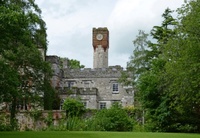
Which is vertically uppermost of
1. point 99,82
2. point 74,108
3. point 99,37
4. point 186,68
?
point 99,37

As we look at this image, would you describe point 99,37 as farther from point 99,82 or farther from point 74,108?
point 74,108

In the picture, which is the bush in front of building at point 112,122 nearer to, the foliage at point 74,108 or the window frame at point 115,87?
the foliage at point 74,108

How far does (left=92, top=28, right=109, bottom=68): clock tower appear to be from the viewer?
201ft

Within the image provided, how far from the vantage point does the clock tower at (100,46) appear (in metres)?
61.3

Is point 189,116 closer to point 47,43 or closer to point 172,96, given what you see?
point 172,96

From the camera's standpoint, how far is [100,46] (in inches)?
2435

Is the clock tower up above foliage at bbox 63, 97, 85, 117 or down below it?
above

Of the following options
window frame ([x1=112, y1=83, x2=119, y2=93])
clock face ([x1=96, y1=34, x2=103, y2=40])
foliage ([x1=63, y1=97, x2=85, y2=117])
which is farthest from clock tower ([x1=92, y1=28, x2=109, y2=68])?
foliage ([x1=63, y1=97, x2=85, y2=117])

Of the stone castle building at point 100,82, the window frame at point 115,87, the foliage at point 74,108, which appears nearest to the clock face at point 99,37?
the stone castle building at point 100,82

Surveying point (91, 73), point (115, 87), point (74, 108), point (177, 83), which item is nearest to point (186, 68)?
point (177, 83)

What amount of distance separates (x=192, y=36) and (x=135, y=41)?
52.9 feet

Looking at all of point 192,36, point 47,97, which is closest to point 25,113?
point 47,97

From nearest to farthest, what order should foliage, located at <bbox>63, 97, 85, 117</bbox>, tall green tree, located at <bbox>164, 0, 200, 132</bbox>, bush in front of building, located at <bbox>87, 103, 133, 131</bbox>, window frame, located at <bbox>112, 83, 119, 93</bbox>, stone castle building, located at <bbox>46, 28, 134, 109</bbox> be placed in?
tall green tree, located at <bbox>164, 0, 200, 132</bbox>
bush in front of building, located at <bbox>87, 103, 133, 131</bbox>
foliage, located at <bbox>63, 97, 85, 117</bbox>
stone castle building, located at <bbox>46, 28, 134, 109</bbox>
window frame, located at <bbox>112, 83, 119, 93</bbox>

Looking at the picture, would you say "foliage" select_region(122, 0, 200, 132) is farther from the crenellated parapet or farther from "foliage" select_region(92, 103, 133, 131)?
the crenellated parapet
